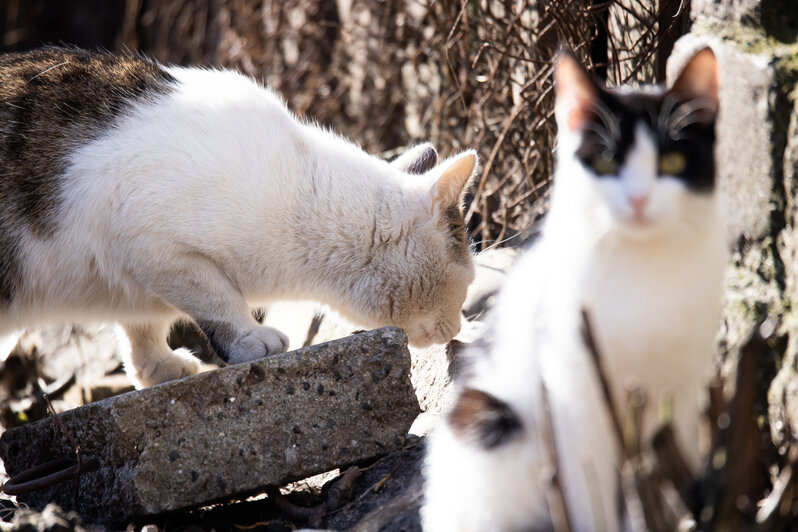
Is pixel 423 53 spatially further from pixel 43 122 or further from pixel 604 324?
pixel 604 324

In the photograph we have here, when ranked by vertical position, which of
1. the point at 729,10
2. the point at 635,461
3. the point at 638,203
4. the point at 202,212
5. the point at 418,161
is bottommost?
the point at 202,212

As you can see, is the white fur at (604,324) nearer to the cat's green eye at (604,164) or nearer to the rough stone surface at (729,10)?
the cat's green eye at (604,164)

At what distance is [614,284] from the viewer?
1.52 m

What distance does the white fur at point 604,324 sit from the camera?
1478 mm

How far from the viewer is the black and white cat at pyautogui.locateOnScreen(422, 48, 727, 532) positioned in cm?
147

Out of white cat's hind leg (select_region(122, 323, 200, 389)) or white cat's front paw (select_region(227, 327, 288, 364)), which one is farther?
white cat's hind leg (select_region(122, 323, 200, 389))

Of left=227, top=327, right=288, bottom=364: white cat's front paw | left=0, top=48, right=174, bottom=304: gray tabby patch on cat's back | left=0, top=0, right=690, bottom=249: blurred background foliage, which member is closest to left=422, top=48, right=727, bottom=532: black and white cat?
left=0, top=0, right=690, bottom=249: blurred background foliage

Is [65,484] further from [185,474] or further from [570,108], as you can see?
[570,108]

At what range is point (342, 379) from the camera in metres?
2.40

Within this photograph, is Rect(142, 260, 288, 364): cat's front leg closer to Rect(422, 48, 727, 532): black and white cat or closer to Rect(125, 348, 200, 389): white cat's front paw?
Rect(125, 348, 200, 389): white cat's front paw

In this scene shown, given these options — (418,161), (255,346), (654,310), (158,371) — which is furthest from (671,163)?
(158,371)

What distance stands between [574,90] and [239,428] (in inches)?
A: 52.5

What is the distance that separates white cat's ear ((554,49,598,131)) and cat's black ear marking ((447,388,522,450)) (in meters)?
0.57

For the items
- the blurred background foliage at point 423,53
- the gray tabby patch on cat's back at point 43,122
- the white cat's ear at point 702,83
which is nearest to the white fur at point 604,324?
the white cat's ear at point 702,83
